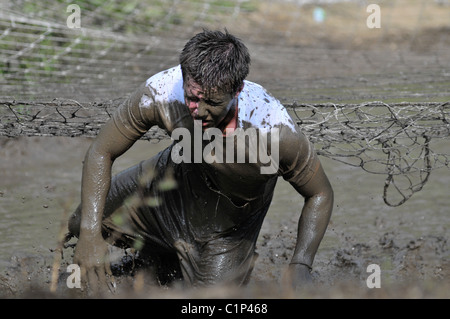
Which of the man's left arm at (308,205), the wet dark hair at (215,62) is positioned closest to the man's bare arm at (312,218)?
the man's left arm at (308,205)

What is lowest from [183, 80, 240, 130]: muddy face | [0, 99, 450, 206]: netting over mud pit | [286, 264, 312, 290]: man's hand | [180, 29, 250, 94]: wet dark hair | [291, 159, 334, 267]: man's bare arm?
[286, 264, 312, 290]: man's hand

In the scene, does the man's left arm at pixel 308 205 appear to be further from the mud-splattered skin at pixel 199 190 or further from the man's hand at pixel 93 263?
the man's hand at pixel 93 263

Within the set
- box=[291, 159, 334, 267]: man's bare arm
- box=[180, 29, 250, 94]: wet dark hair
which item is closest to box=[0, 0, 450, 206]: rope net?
box=[291, 159, 334, 267]: man's bare arm

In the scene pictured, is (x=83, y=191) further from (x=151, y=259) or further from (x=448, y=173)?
(x=448, y=173)

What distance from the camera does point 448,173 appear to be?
22.3ft

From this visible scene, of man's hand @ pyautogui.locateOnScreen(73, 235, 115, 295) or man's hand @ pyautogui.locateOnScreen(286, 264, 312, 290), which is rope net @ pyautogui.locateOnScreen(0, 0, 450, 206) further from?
man's hand @ pyautogui.locateOnScreen(73, 235, 115, 295)

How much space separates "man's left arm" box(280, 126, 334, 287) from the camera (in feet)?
10.8

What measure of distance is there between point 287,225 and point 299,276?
2.40 metres

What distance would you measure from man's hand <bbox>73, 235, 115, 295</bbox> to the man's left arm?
82cm

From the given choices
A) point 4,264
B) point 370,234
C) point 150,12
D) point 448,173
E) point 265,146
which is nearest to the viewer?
point 265,146

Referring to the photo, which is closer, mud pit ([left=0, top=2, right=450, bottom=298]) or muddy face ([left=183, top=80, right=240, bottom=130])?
muddy face ([left=183, top=80, right=240, bottom=130])

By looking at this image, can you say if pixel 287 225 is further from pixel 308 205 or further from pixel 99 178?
pixel 99 178

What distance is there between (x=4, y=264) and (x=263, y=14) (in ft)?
22.7
